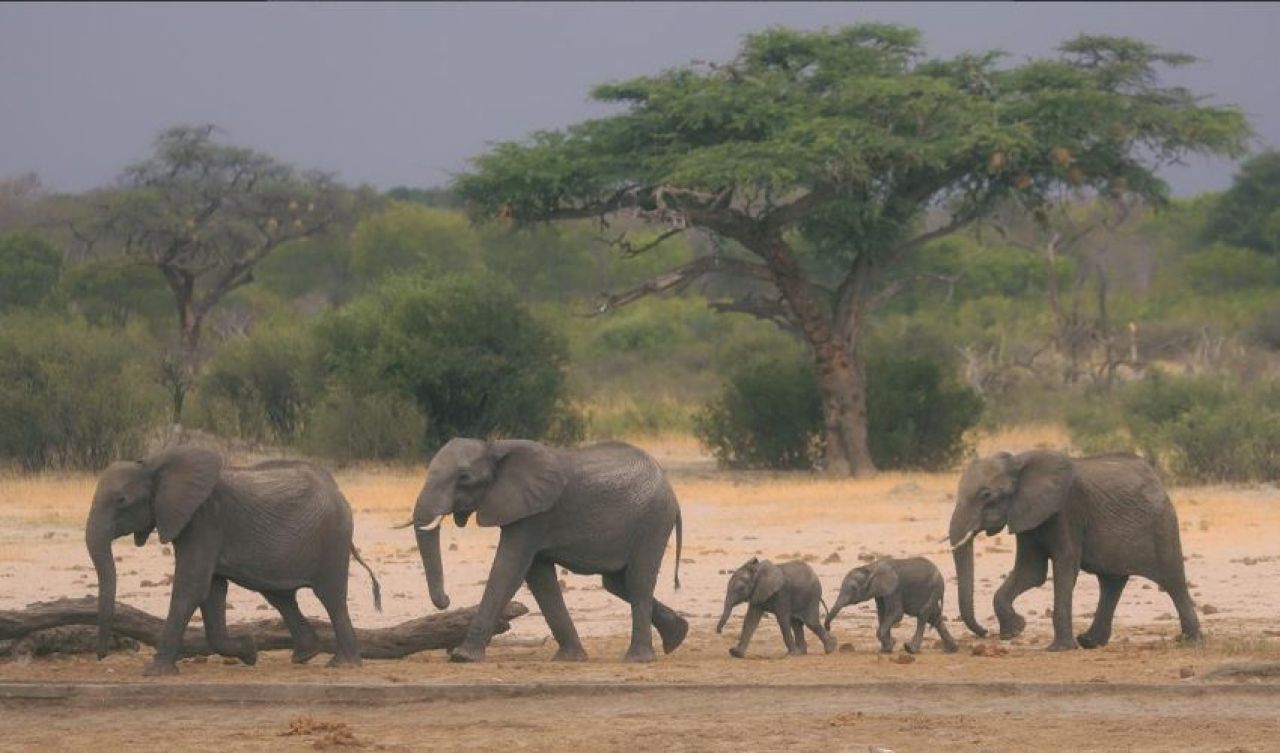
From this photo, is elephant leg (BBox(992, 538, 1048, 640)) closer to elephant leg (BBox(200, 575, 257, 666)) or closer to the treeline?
elephant leg (BBox(200, 575, 257, 666))

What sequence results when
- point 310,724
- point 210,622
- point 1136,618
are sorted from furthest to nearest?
point 1136,618, point 210,622, point 310,724

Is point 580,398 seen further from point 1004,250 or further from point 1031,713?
point 1004,250

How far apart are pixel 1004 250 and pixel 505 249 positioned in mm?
16006

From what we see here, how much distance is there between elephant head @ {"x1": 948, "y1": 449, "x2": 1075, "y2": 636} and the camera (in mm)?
13727

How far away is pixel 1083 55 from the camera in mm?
33062

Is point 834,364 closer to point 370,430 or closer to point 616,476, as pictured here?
point 370,430

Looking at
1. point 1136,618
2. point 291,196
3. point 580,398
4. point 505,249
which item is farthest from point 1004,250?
point 1136,618

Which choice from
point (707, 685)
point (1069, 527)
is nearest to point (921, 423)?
point (1069, 527)

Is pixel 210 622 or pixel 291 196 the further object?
pixel 291 196

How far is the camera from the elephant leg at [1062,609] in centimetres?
1377

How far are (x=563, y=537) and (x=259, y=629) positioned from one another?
1.82 meters

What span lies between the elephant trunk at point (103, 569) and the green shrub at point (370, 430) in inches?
719

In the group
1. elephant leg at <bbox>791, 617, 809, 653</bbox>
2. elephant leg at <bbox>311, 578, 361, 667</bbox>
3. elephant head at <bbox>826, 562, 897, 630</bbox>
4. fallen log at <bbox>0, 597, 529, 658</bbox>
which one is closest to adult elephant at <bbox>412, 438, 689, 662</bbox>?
fallen log at <bbox>0, 597, 529, 658</bbox>

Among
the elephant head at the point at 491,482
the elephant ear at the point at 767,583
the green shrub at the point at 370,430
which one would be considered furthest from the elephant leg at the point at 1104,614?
the green shrub at the point at 370,430
